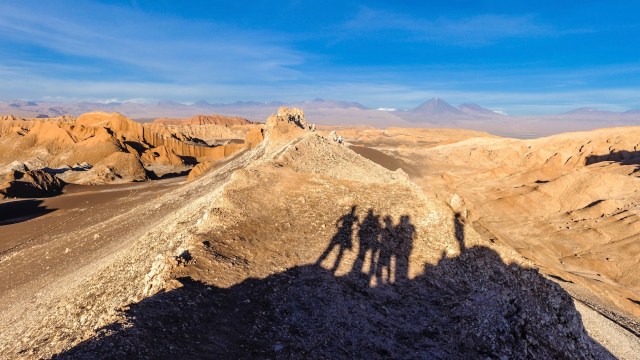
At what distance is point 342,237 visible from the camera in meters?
9.83

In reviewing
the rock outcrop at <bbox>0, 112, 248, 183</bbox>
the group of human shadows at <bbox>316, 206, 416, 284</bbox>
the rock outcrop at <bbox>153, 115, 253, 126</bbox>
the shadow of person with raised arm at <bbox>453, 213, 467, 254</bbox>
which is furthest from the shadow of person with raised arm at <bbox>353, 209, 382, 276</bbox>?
the rock outcrop at <bbox>153, 115, 253, 126</bbox>

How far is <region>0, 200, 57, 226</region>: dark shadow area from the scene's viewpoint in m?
23.3

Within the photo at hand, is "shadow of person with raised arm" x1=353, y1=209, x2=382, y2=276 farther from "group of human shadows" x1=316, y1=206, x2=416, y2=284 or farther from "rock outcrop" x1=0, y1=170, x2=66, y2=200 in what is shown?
"rock outcrop" x1=0, y1=170, x2=66, y2=200

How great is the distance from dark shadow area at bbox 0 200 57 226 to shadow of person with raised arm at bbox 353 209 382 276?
26.8m

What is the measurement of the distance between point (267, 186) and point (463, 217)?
7999mm

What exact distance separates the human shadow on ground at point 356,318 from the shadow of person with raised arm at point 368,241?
60mm

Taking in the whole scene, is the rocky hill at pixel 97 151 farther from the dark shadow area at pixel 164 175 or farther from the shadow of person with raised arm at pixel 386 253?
the shadow of person with raised arm at pixel 386 253

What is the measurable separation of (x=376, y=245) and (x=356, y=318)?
131 inches

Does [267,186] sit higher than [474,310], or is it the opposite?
[267,186]

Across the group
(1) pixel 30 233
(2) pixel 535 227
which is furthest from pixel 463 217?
(1) pixel 30 233

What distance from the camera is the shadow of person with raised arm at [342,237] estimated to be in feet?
28.9

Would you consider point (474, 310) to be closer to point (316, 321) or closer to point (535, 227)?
point (316, 321)

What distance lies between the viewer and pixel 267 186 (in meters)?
12.5

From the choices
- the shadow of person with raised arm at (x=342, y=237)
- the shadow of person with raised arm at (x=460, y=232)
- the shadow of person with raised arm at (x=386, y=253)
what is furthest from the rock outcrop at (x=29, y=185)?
the shadow of person with raised arm at (x=460, y=232)
